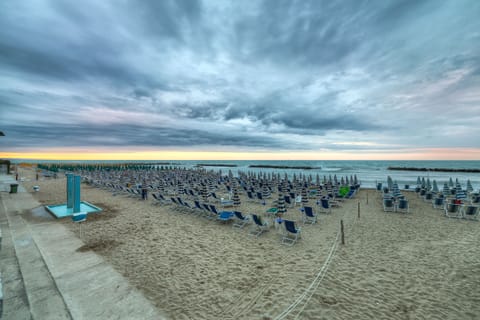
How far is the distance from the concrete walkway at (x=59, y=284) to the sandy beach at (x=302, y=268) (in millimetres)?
371

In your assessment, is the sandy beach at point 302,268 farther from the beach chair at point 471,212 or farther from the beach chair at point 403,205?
the beach chair at point 403,205

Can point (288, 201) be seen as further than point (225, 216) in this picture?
Yes

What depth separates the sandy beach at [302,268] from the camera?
3834 mm

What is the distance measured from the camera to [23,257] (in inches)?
206

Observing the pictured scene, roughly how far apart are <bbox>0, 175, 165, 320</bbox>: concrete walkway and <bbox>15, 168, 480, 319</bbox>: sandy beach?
37cm

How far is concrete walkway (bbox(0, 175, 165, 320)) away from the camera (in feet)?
11.2

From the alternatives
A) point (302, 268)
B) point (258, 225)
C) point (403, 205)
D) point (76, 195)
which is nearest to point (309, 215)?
point (258, 225)

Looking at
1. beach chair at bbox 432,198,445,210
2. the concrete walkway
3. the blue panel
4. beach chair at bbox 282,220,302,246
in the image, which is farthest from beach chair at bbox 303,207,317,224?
the blue panel

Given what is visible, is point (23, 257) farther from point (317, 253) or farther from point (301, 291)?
point (317, 253)

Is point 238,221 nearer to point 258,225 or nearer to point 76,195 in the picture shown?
point 258,225

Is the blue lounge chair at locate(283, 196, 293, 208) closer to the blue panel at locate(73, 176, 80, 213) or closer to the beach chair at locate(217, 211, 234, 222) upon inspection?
the beach chair at locate(217, 211, 234, 222)

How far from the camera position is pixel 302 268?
5309 mm

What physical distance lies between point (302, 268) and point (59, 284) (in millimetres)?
5433

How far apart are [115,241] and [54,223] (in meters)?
3.96
